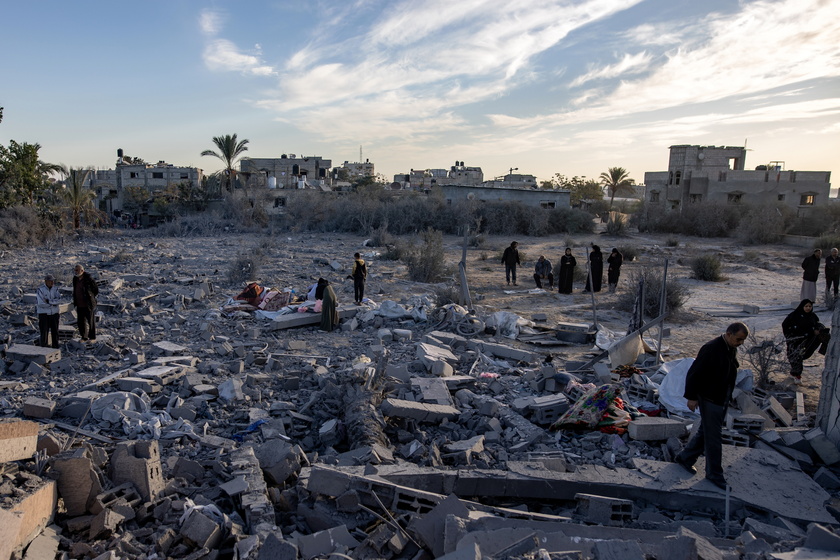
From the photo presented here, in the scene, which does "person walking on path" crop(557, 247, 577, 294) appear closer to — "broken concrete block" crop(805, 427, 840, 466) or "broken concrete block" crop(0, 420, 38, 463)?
"broken concrete block" crop(805, 427, 840, 466)

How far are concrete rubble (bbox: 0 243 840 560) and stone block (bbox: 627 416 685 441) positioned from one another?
0.02 metres

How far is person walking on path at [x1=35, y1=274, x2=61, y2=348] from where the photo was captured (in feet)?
26.2

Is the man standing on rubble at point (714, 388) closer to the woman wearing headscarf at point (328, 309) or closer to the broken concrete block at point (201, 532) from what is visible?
the broken concrete block at point (201, 532)

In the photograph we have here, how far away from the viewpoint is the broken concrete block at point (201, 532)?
355 centimetres

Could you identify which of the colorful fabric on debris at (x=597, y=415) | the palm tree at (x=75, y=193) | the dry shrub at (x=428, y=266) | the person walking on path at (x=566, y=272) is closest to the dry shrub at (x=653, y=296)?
the person walking on path at (x=566, y=272)

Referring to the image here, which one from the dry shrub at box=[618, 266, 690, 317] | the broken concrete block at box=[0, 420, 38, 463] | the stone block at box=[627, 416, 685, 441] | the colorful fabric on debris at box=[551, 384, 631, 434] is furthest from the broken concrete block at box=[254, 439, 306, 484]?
the dry shrub at box=[618, 266, 690, 317]

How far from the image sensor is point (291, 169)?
48.1 m

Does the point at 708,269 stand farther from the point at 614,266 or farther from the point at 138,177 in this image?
the point at 138,177

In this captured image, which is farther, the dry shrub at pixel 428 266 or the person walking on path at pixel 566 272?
the dry shrub at pixel 428 266

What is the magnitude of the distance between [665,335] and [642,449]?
5.25 meters

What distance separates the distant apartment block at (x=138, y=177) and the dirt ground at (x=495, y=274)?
17668 millimetres

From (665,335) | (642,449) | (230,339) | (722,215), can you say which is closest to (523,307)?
(665,335)

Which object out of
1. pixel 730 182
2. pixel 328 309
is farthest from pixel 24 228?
pixel 730 182

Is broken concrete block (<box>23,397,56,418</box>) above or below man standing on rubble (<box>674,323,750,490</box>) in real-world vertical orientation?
below
